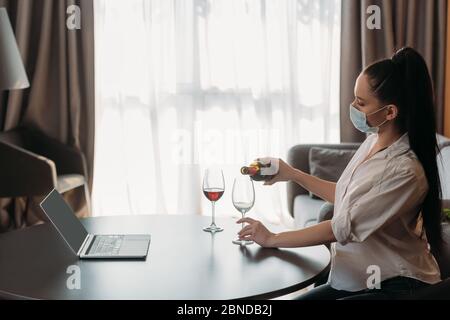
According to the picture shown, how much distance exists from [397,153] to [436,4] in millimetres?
2713

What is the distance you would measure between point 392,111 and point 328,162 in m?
1.89

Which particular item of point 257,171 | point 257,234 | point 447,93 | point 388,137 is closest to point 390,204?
point 388,137

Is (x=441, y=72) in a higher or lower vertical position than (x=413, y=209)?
higher

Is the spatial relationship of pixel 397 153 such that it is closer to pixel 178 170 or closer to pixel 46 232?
pixel 46 232

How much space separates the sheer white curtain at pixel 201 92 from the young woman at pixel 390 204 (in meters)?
2.53

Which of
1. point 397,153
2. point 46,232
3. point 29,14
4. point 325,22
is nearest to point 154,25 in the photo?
point 29,14

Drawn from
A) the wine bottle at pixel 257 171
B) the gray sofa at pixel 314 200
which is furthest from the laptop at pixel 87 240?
the gray sofa at pixel 314 200

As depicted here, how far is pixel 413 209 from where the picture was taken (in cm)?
160

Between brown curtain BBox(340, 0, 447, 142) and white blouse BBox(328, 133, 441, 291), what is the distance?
8.10 ft

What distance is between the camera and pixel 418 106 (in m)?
1.59

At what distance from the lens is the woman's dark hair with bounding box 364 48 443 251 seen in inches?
62.7

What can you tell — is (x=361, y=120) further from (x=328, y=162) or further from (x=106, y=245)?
(x=328, y=162)

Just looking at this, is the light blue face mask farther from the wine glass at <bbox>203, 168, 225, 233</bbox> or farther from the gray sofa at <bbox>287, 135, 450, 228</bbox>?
the gray sofa at <bbox>287, 135, 450, 228</bbox>

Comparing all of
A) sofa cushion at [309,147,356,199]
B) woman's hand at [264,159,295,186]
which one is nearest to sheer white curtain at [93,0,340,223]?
sofa cushion at [309,147,356,199]
